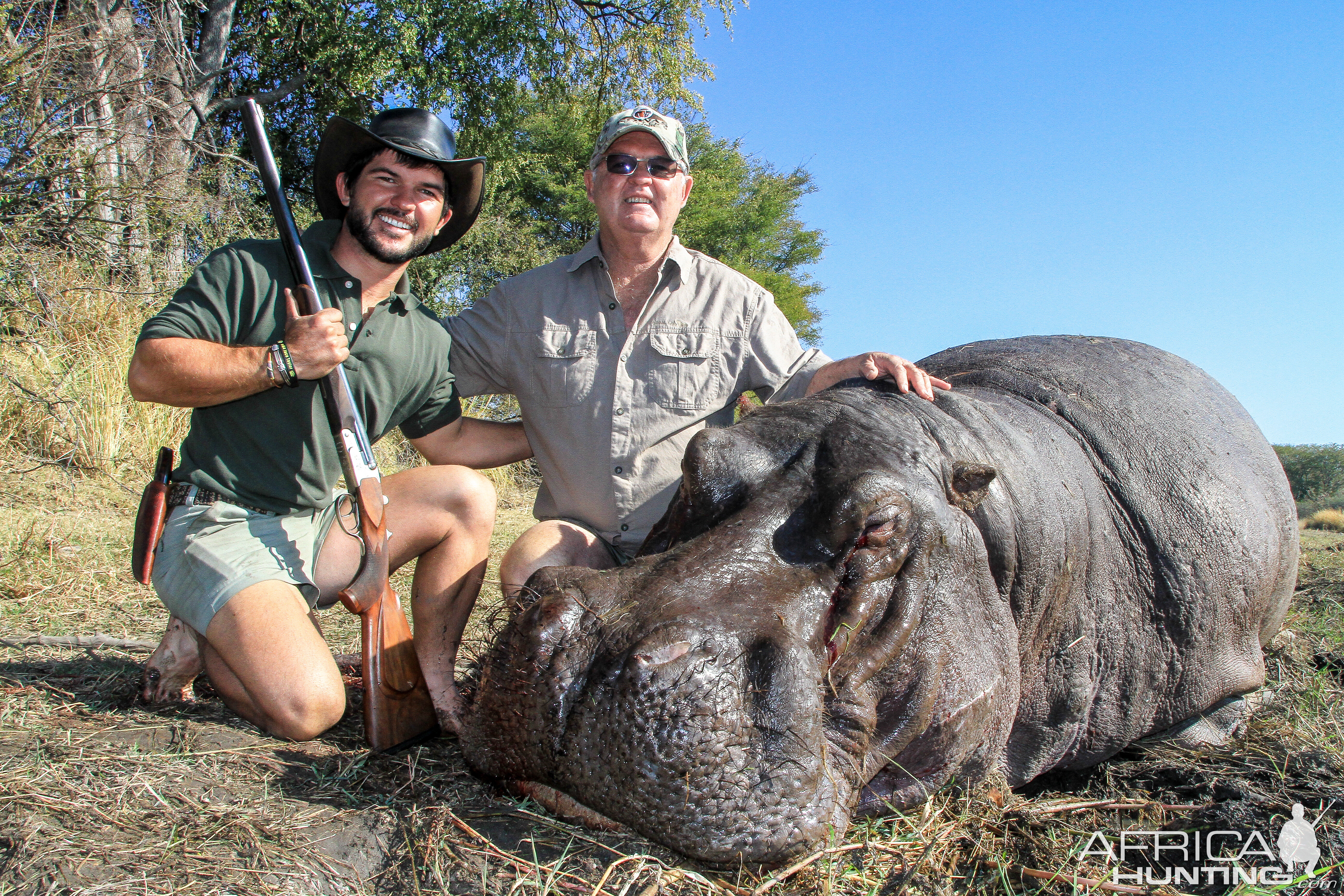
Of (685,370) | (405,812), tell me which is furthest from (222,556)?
(685,370)

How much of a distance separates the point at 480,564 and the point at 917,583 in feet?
6.54

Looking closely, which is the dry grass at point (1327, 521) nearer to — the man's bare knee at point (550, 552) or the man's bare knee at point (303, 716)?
the man's bare knee at point (550, 552)

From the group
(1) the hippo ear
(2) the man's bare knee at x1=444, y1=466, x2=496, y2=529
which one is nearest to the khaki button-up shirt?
(2) the man's bare knee at x1=444, y1=466, x2=496, y2=529

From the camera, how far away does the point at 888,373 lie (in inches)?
132

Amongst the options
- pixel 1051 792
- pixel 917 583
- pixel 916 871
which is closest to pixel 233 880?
pixel 916 871

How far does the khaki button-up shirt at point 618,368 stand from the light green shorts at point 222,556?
1116 mm

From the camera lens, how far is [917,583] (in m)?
2.54

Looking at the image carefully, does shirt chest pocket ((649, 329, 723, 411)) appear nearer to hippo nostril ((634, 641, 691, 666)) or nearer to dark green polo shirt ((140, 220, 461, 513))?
dark green polo shirt ((140, 220, 461, 513))

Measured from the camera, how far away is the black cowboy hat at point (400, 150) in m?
3.94

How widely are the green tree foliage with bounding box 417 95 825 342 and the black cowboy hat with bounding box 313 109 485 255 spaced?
12.2 m

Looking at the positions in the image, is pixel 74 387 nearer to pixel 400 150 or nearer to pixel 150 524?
pixel 150 524

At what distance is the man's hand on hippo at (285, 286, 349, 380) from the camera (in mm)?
3436

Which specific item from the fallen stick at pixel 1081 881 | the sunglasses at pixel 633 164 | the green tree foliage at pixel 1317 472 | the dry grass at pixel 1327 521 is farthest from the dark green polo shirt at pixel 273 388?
the green tree foliage at pixel 1317 472

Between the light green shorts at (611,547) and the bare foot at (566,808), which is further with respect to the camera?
the light green shorts at (611,547)
